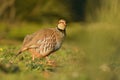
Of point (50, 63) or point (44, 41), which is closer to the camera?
point (50, 63)

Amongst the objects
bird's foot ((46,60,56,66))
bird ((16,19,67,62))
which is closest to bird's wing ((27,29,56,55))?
bird ((16,19,67,62))

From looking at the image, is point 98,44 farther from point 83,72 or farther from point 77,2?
point 77,2

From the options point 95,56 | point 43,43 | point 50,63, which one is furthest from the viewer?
point 43,43

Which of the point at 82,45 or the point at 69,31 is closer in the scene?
the point at 82,45

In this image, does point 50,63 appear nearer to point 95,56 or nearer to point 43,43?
point 43,43

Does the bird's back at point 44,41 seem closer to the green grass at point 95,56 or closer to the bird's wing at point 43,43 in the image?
the bird's wing at point 43,43

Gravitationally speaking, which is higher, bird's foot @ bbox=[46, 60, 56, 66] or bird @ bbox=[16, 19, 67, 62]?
bird @ bbox=[16, 19, 67, 62]

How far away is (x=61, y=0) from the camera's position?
1880 centimetres

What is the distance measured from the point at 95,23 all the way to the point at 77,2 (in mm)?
11552

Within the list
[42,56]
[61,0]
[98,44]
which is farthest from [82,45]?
[61,0]

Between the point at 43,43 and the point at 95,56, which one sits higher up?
the point at 95,56

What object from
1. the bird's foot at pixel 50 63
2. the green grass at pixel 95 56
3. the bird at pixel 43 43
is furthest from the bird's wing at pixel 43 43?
the green grass at pixel 95 56

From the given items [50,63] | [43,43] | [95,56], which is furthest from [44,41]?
[95,56]

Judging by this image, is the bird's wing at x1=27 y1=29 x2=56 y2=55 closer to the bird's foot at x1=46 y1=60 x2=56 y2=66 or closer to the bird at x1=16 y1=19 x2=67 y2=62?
the bird at x1=16 y1=19 x2=67 y2=62
